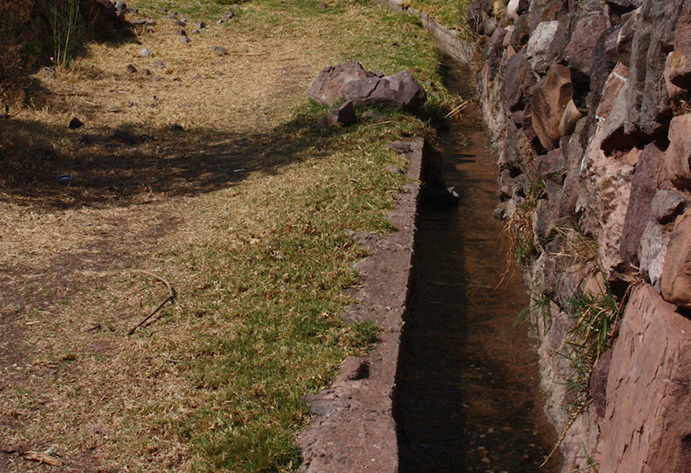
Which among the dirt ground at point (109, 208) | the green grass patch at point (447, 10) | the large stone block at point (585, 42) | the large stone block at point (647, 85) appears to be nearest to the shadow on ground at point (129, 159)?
the dirt ground at point (109, 208)

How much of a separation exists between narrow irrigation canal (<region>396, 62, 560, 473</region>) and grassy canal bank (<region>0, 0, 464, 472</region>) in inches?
20.1

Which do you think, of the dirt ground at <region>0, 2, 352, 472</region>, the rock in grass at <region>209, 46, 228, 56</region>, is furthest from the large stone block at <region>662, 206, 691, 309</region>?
the rock in grass at <region>209, 46, 228, 56</region>

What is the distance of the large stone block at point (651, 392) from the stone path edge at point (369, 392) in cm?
84

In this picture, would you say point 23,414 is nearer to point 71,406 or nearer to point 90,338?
point 71,406

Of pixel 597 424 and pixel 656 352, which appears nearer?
pixel 656 352

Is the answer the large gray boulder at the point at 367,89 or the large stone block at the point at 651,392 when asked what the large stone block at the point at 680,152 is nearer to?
the large stone block at the point at 651,392

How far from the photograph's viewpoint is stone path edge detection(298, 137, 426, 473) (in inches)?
123

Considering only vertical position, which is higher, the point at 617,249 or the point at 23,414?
the point at 617,249

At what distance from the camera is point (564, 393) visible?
12.8 feet

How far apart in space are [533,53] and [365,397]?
310 cm

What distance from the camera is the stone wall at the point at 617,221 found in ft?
8.61

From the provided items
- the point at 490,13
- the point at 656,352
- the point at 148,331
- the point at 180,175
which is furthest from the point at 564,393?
the point at 490,13

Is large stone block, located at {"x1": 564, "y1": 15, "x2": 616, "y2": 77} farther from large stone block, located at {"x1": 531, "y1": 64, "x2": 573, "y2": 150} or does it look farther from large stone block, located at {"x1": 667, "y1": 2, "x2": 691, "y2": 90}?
large stone block, located at {"x1": 667, "y1": 2, "x2": 691, "y2": 90}

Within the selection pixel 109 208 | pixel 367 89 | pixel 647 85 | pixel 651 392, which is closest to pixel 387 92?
pixel 367 89
